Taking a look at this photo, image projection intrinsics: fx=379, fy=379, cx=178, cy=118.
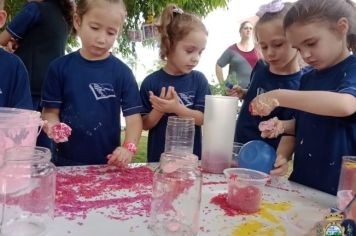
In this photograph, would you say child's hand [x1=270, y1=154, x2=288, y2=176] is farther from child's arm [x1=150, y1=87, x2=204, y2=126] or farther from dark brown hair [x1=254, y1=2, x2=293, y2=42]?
dark brown hair [x1=254, y1=2, x2=293, y2=42]

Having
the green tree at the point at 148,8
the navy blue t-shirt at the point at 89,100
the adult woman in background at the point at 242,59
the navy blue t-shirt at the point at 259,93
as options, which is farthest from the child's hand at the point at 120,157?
the adult woman in background at the point at 242,59

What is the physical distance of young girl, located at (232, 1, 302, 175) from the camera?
147 cm

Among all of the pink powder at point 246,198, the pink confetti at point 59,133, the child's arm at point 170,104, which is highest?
the child's arm at point 170,104

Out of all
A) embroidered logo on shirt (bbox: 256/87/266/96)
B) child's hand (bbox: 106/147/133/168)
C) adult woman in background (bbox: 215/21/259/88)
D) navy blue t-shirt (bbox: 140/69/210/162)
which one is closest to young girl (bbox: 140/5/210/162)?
navy blue t-shirt (bbox: 140/69/210/162)

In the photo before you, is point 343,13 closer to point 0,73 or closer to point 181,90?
point 181,90

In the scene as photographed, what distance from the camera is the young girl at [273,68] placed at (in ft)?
4.82

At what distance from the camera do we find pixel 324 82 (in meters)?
1.28

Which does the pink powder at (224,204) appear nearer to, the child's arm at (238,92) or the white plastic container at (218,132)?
the white plastic container at (218,132)

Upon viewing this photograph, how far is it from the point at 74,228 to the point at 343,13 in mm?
1039

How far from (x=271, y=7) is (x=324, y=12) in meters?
0.34

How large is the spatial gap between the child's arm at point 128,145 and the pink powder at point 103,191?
37 millimetres

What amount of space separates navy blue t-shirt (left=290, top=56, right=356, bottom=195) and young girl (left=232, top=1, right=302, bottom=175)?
0.31 ft

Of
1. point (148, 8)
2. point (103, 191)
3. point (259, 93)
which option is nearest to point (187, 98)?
point (259, 93)

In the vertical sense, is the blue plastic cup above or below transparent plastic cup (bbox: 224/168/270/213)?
above
